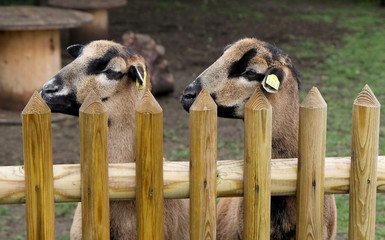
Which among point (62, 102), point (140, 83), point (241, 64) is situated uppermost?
point (241, 64)

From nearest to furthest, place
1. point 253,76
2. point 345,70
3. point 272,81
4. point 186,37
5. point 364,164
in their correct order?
1. point 364,164
2. point 272,81
3. point 253,76
4. point 345,70
5. point 186,37

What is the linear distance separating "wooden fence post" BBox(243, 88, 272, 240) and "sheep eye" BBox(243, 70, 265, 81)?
1.94 ft

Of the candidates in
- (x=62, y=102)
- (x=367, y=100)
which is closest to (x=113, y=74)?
(x=62, y=102)

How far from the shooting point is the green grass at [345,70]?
7.19 meters

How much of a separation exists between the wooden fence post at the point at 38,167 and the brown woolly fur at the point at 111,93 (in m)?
0.78

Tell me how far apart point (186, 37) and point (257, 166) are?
1015 centimetres

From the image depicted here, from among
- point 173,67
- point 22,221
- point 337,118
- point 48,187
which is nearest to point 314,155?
point 48,187

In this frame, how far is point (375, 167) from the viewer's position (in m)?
3.13

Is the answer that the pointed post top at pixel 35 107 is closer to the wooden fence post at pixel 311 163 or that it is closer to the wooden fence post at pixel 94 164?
the wooden fence post at pixel 94 164

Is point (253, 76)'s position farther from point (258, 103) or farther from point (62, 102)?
point (62, 102)

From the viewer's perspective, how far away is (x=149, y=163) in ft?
9.80

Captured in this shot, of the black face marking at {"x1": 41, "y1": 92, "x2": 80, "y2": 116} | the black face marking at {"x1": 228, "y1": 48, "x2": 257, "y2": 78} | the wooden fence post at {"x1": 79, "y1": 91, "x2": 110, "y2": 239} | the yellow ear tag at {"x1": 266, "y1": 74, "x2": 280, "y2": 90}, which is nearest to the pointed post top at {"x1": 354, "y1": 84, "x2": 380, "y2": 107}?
the yellow ear tag at {"x1": 266, "y1": 74, "x2": 280, "y2": 90}

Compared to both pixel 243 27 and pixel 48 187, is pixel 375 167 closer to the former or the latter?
pixel 48 187

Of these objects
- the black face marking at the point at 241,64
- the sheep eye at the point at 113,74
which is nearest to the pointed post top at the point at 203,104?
the black face marking at the point at 241,64
